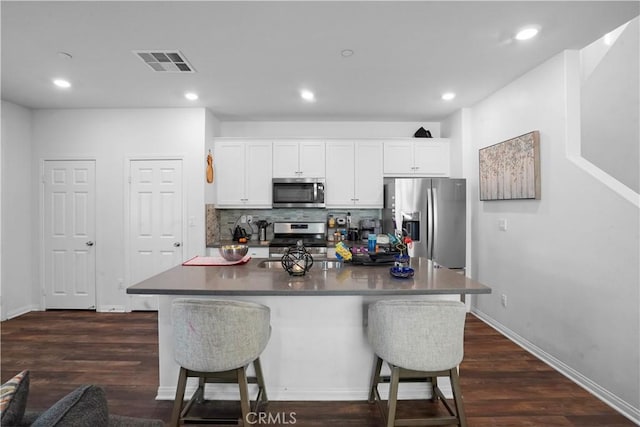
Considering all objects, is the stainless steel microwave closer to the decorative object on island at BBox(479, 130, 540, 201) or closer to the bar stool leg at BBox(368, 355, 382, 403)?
the decorative object on island at BBox(479, 130, 540, 201)

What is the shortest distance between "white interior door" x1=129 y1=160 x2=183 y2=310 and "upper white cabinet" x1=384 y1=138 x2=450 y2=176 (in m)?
2.91

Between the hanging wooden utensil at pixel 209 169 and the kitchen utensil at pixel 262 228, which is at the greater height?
the hanging wooden utensil at pixel 209 169

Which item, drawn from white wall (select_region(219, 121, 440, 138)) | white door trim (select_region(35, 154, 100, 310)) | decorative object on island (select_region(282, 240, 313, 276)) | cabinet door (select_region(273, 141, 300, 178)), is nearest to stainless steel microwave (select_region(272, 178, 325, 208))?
cabinet door (select_region(273, 141, 300, 178))

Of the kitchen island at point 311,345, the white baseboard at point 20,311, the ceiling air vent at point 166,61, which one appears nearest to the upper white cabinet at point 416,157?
the kitchen island at point 311,345

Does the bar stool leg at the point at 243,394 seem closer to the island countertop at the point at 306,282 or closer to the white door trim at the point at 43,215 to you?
the island countertop at the point at 306,282

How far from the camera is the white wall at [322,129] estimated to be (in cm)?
479

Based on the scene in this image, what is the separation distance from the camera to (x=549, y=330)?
278 cm

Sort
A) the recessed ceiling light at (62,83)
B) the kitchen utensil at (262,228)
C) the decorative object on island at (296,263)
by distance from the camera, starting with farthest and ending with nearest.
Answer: the kitchen utensil at (262,228), the recessed ceiling light at (62,83), the decorative object on island at (296,263)

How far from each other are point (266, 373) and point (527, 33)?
10.3ft

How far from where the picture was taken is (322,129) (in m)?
4.80

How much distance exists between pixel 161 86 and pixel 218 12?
1641 mm

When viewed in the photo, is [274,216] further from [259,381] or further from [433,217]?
[259,381]

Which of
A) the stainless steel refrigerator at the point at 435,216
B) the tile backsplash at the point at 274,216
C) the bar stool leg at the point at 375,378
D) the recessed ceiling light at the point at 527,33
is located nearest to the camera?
the bar stool leg at the point at 375,378

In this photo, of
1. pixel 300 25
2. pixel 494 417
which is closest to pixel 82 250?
pixel 300 25
